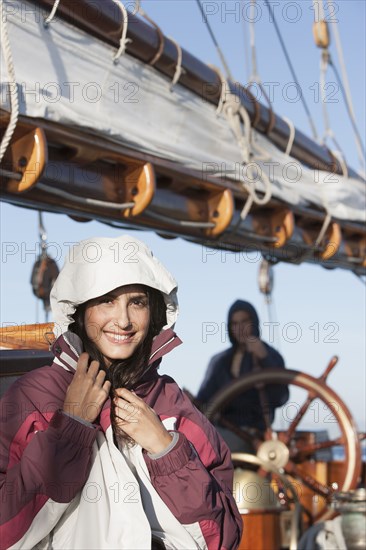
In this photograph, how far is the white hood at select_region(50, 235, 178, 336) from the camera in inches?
67.0

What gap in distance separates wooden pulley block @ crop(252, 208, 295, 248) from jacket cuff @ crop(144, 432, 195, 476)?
7.81 feet

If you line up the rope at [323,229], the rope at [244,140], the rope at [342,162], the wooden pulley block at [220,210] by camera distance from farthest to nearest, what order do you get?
the rope at [342,162], the rope at [323,229], the rope at [244,140], the wooden pulley block at [220,210]

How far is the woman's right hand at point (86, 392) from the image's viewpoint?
5.22 ft

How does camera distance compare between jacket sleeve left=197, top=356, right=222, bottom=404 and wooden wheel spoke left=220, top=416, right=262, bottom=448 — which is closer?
wooden wheel spoke left=220, top=416, right=262, bottom=448

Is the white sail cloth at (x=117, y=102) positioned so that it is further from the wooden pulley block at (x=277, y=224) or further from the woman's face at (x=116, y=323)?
the woman's face at (x=116, y=323)

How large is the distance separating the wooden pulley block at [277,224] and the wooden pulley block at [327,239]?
10.1 inches

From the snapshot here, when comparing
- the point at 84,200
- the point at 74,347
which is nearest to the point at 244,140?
the point at 84,200

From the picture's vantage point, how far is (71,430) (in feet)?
5.04

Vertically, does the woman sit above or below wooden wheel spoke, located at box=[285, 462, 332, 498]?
above

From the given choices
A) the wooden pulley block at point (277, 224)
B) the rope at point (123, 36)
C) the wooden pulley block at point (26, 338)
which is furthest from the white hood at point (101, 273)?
the wooden pulley block at point (277, 224)

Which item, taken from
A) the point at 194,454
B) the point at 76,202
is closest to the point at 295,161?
the point at 76,202

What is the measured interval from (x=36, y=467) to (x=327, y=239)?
10.4 ft

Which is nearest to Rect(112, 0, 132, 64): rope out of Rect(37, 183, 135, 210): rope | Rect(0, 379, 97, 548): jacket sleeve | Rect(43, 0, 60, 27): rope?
Rect(43, 0, 60, 27): rope

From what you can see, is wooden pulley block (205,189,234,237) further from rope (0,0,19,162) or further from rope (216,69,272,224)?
rope (0,0,19,162)
